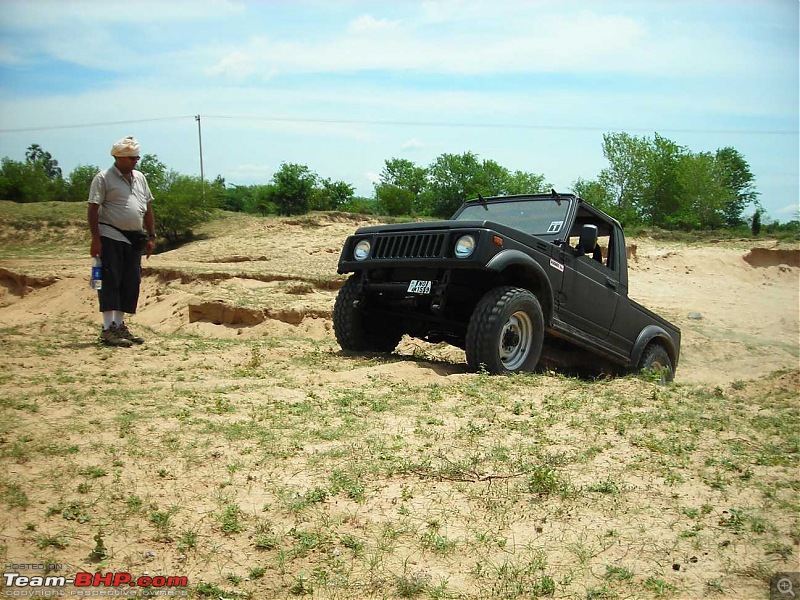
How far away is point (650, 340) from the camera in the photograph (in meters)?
8.98

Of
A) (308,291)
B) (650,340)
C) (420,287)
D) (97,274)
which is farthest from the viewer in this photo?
(308,291)

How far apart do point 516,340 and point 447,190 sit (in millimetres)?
39514


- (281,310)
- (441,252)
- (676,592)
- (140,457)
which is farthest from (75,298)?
(676,592)

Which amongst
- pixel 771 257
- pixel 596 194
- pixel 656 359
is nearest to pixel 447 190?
pixel 596 194

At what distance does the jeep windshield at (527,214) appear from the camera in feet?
25.0

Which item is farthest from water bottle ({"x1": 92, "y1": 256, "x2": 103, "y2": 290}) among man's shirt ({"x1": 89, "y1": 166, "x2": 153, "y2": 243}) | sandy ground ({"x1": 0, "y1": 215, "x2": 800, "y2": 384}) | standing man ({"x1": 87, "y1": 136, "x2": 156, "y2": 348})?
sandy ground ({"x1": 0, "y1": 215, "x2": 800, "y2": 384})

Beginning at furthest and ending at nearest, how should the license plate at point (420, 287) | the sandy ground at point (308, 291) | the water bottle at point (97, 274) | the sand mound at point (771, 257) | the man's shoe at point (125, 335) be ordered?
the sand mound at point (771, 257), the sandy ground at point (308, 291), the man's shoe at point (125, 335), the water bottle at point (97, 274), the license plate at point (420, 287)

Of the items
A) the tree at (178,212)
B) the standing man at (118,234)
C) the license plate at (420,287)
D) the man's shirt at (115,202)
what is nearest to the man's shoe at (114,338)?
the standing man at (118,234)

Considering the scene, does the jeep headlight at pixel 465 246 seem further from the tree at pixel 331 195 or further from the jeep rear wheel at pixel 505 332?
the tree at pixel 331 195

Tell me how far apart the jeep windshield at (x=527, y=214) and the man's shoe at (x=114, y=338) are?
371 centimetres

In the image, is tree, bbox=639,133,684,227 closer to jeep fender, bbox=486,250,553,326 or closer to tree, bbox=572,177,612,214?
tree, bbox=572,177,612,214

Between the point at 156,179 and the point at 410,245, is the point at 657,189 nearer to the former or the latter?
the point at 156,179

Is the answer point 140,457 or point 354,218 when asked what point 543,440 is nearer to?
point 140,457

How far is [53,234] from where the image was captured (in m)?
23.8
